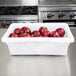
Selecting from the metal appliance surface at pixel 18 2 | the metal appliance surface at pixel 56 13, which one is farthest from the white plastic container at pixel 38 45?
the metal appliance surface at pixel 18 2

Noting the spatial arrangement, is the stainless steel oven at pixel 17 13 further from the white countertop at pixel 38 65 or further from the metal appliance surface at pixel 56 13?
the white countertop at pixel 38 65

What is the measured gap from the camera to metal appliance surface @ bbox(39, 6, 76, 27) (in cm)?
203

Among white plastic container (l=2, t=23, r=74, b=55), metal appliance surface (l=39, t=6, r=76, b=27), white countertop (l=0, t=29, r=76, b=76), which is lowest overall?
metal appliance surface (l=39, t=6, r=76, b=27)

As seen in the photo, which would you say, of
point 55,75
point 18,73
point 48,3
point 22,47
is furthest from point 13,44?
point 48,3

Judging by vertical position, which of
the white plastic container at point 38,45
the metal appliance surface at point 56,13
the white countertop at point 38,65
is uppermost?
the white plastic container at point 38,45

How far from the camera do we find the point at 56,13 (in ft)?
6.70

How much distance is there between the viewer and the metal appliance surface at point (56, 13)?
2027 mm

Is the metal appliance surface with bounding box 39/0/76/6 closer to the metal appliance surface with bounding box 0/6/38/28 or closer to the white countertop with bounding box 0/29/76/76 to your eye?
the metal appliance surface with bounding box 0/6/38/28

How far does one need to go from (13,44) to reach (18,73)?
16cm

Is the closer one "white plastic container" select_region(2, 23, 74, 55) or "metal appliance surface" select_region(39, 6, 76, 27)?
"white plastic container" select_region(2, 23, 74, 55)

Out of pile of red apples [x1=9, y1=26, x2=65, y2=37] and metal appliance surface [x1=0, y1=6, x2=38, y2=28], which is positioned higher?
pile of red apples [x1=9, y1=26, x2=65, y2=37]

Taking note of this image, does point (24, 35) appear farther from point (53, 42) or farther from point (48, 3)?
point (48, 3)

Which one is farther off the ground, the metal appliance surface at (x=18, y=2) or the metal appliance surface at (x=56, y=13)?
the metal appliance surface at (x=18, y=2)

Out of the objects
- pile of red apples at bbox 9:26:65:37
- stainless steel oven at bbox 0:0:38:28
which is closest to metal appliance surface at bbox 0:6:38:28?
stainless steel oven at bbox 0:0:38:28
